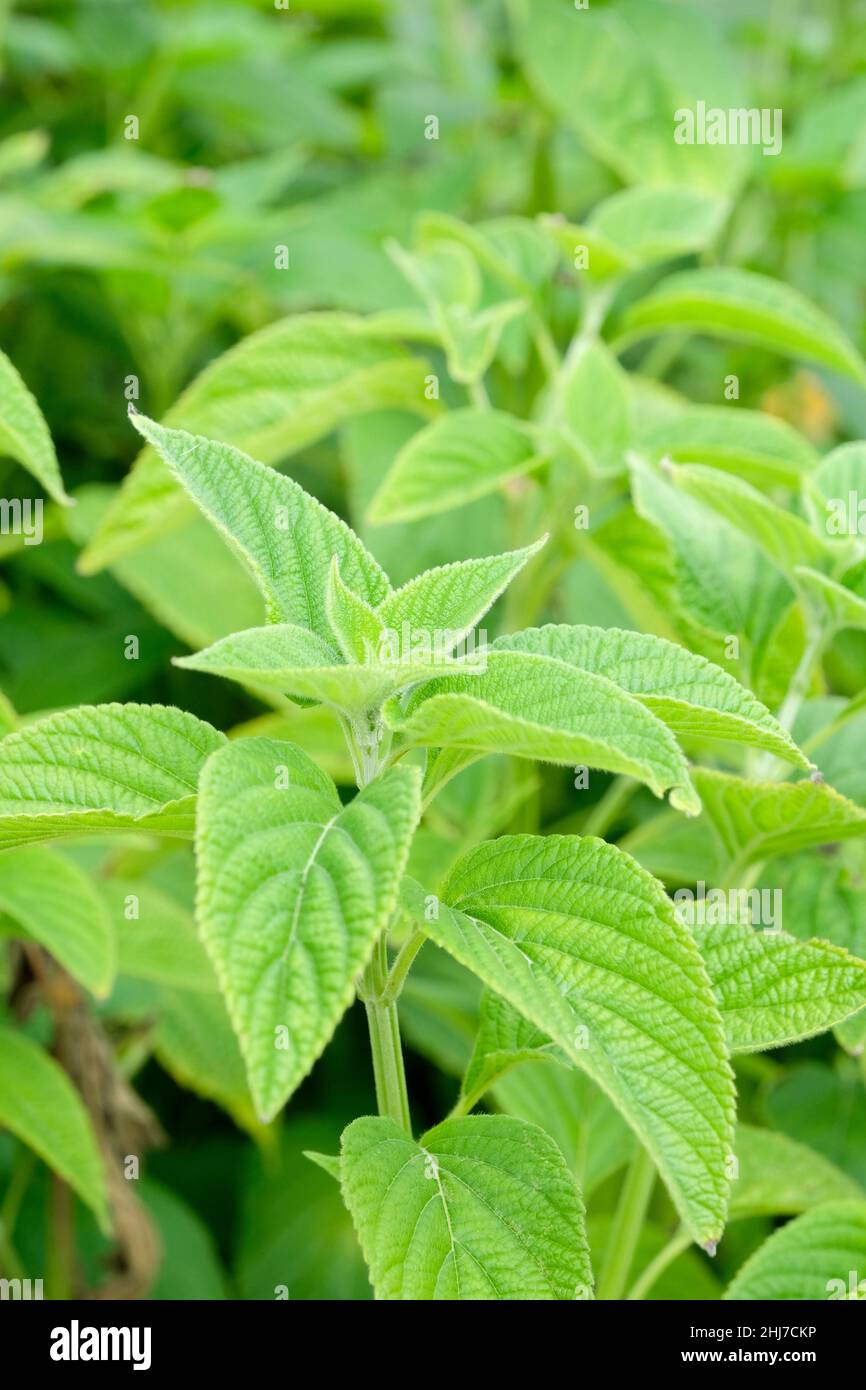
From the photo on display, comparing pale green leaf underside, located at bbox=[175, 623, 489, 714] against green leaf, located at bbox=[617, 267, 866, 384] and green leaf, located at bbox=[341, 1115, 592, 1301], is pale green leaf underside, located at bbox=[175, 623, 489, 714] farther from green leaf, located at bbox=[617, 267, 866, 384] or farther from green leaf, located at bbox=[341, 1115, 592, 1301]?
green leaf, located at bbox=[617, 267, 866, 384]

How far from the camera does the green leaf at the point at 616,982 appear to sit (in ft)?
1.42

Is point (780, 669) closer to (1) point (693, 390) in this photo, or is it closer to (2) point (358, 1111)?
(2) point (358, 1111)

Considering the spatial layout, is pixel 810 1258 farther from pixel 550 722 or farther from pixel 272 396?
pixel 272 396

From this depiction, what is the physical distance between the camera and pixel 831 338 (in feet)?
3.03

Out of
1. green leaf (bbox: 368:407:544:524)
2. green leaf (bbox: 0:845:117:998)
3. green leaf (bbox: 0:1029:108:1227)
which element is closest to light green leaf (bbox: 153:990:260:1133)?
green leaf (bbox: 0:1029:108:1227)

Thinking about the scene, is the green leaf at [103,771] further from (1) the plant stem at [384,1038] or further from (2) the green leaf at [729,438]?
(2) the green leaf at [729,438]

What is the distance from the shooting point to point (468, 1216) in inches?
20.0

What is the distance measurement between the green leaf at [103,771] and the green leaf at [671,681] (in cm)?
12

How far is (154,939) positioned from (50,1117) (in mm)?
121

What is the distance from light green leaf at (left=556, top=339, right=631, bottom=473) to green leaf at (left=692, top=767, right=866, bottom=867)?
0.86 feet

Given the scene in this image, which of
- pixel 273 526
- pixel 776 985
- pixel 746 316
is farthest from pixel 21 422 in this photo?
pixel 746 316

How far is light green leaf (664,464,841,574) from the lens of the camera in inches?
25.2
